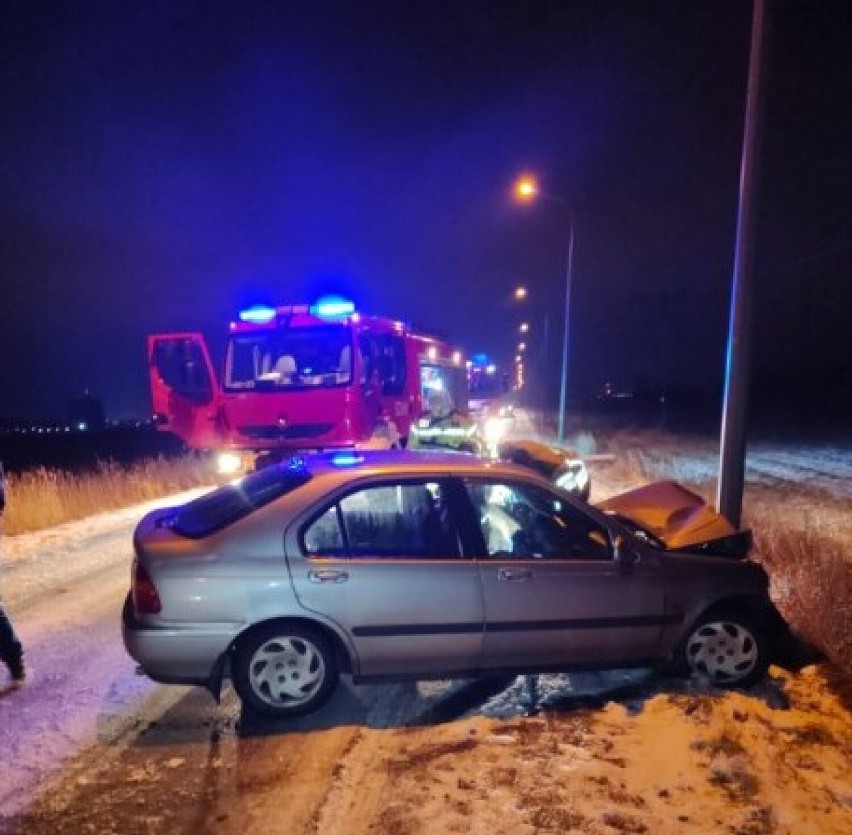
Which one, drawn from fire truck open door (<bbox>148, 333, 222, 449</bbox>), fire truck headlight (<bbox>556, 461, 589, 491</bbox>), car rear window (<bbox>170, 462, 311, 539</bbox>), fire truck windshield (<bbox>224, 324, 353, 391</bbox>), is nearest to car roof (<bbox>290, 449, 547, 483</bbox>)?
car rear window (<bbox>170, 462, 311, 539</bbox>)

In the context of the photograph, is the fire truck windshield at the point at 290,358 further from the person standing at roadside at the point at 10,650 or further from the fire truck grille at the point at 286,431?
the person standing at roadside at the point at 10,650

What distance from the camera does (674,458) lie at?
71.9 ft

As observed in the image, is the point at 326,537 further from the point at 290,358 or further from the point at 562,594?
the point at 290,358

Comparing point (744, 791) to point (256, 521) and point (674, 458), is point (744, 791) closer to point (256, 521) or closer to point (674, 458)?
point (256, 521)

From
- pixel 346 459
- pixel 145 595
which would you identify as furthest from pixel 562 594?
pixel 145 595

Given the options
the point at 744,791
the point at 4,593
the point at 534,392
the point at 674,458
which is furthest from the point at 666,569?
the point at 534,392

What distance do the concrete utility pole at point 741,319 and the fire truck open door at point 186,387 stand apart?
6.72 meters

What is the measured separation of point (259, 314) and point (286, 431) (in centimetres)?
188

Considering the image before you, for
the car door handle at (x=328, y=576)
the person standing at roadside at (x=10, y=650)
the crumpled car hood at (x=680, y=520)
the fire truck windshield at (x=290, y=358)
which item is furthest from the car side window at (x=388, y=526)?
the fire truck windshield at (x=290, y=358)

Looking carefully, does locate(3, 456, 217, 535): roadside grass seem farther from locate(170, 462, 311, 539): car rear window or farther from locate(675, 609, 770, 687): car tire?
locate(675, 609, 770, 687): car tire

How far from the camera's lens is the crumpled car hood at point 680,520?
476cm

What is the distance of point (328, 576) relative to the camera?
3.99 m

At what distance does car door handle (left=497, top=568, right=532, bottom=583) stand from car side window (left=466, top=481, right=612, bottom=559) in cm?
9

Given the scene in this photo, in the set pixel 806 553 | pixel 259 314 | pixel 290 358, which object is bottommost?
pixel 806 553
